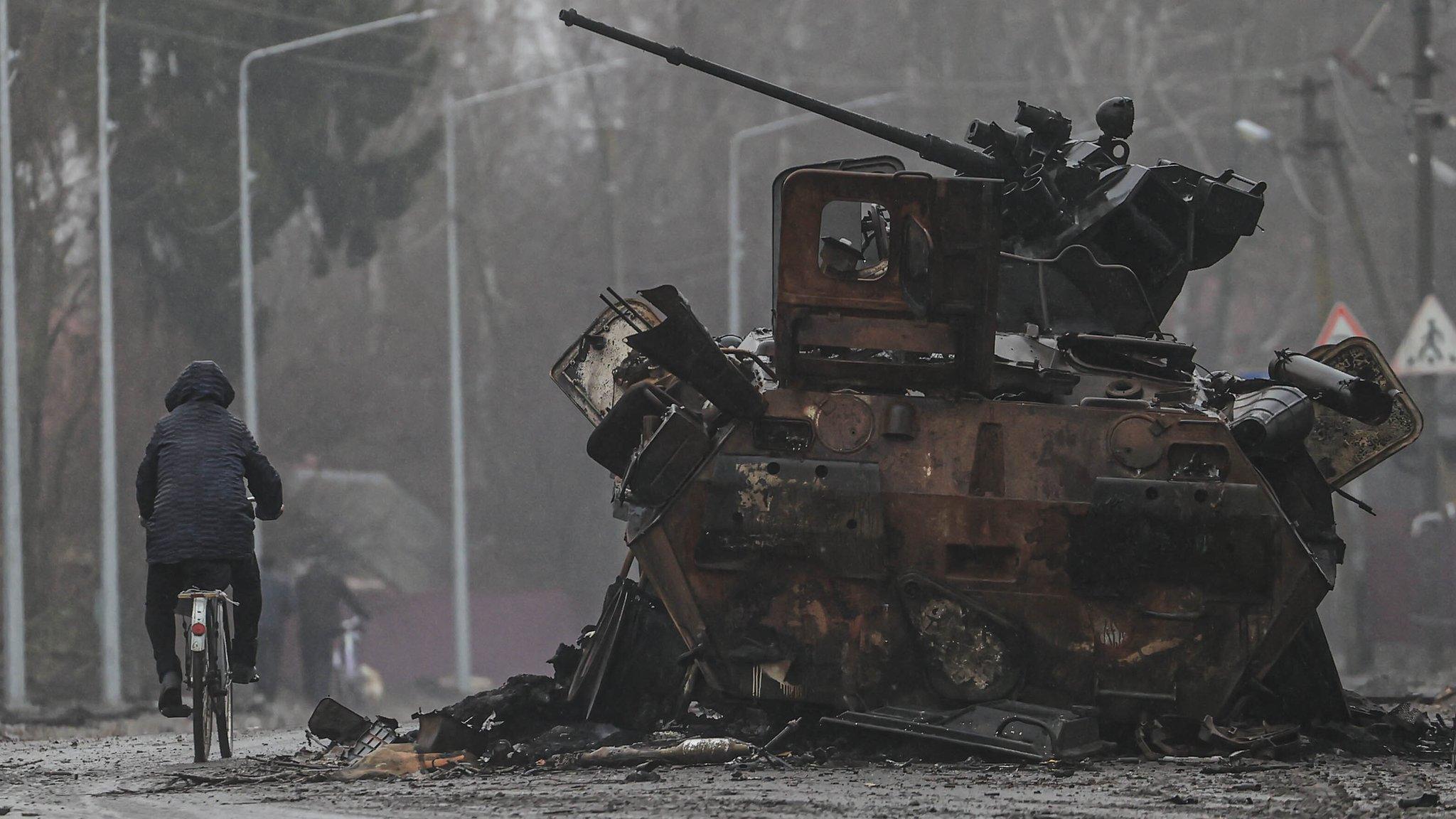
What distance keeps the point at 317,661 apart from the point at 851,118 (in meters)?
12.9

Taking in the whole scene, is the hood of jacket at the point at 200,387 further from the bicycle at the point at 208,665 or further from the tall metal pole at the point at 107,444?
the tall metal pole at the point at 107,444

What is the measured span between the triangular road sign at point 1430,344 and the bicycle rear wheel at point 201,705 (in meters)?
12.5

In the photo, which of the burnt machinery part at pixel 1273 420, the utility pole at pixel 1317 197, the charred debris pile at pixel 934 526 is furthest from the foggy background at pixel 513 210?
the charred debris pile at pixel 934 526

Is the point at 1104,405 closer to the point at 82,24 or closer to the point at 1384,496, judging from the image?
the point at 82,24

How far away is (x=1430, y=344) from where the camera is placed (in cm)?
2027

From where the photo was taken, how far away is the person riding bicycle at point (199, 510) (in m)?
10.4

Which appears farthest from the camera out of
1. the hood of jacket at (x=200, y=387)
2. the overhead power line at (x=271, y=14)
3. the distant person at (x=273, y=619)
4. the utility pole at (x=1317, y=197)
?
the overhead power line at (x=271, y=14)

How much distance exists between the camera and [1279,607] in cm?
929

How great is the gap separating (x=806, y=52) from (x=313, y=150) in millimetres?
15445

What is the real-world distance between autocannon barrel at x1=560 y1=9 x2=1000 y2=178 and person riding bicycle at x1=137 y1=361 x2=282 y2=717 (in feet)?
8.02

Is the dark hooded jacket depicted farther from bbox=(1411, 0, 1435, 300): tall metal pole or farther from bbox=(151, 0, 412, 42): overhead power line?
bbox=(151, 0, 412, 42): overhead power line

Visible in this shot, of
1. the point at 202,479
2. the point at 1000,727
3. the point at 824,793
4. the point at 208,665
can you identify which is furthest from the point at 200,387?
the point at 824,793

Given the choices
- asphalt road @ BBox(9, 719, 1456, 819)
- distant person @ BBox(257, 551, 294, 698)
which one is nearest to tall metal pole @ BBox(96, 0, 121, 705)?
distant person @ BBox(257, 551, 294, 698)

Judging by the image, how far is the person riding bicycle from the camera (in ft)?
34.1
